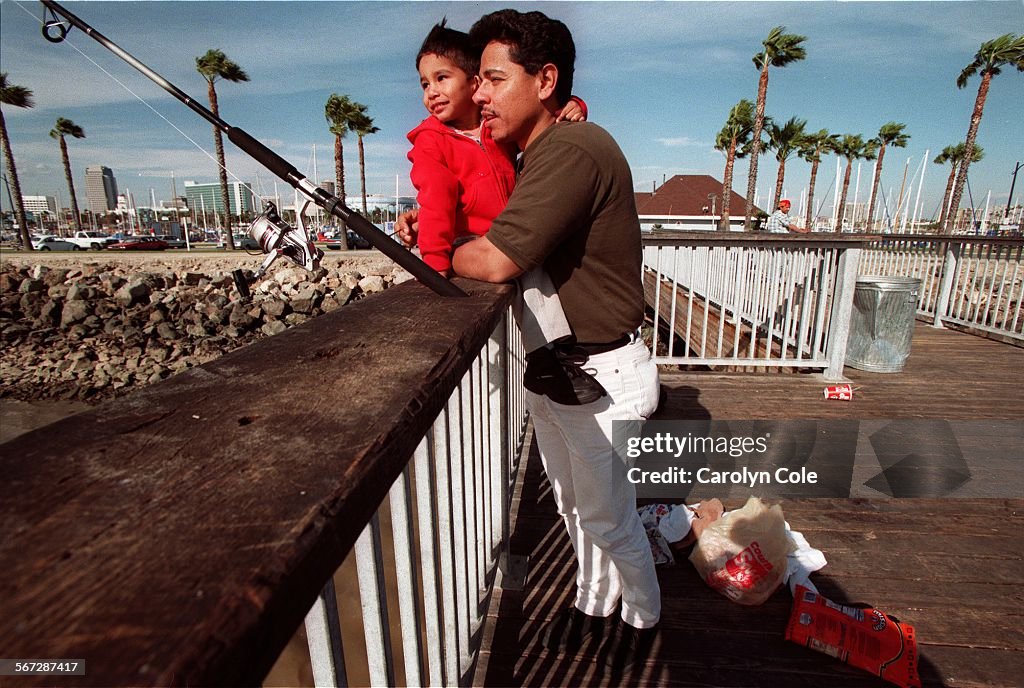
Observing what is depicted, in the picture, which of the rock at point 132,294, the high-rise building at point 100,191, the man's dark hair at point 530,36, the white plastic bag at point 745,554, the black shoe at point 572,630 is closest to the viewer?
the man's dark hair at point 530,36

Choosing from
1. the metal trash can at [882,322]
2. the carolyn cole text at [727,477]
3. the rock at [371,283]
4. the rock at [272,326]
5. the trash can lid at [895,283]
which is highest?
the trash can lid at [895,283]

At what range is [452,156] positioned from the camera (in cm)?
187

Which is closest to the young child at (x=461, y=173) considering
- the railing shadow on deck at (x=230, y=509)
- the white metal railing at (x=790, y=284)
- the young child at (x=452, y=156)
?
Result: the young child at (x=452, y=156)

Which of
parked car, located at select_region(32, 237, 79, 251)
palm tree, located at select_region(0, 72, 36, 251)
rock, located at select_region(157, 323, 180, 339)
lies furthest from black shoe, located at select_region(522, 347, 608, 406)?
parked car, located at select_region(32, 237, 79, 251)

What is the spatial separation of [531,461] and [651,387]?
70.2 inches

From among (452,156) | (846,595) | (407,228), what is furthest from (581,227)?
(846,595)

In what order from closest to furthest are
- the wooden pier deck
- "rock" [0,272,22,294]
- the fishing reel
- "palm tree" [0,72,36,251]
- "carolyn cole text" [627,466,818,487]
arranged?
the wooden pier deck → the fishing reel → "carolyn cole text" [627,466,818,487] → "rock" [0,272,22,294] → "palm tree" [0,72,36,251]

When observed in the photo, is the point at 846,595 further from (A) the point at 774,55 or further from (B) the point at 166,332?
(A) the point at 774,55

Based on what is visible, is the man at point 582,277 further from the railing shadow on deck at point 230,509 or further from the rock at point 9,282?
the rock at point 9,282

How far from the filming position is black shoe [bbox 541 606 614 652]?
6.44ft

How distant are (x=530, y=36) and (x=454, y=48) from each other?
554 mm

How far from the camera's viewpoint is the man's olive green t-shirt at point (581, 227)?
4.66 ft

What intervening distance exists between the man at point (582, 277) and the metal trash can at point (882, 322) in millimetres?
4538

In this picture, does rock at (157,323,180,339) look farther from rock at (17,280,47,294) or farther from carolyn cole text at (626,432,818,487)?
carolyn cole text at (626,432,818,487)
